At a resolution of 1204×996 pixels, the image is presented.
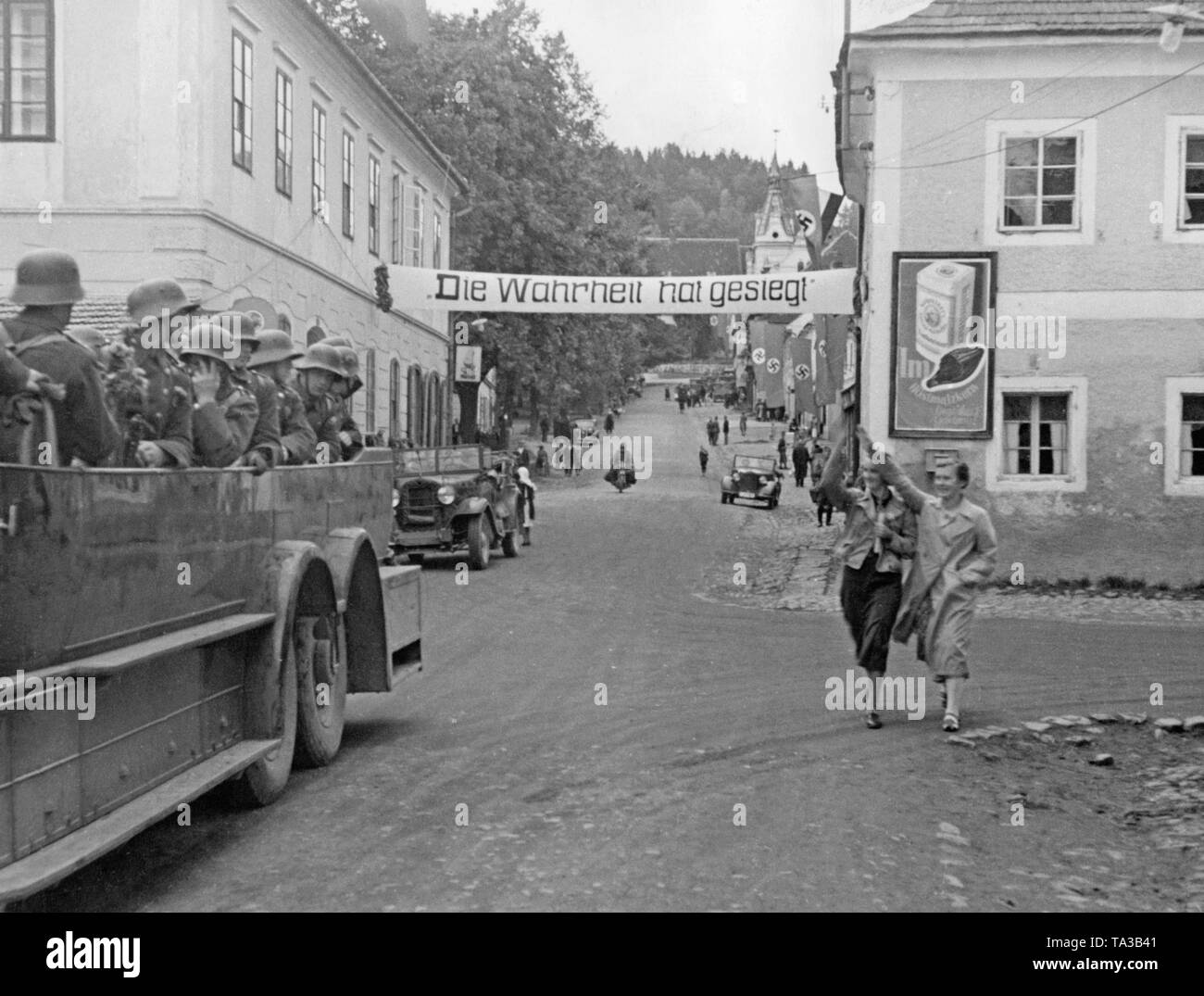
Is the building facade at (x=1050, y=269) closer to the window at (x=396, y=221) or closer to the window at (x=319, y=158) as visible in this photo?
the window at (x=319, y=158)

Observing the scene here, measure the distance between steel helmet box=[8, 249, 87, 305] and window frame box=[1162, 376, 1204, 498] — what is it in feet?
56.1

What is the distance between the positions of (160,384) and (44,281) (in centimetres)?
104

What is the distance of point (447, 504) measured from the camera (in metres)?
22.8

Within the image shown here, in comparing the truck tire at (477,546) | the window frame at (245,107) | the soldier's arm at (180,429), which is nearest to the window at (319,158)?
the window frame at (245,107)

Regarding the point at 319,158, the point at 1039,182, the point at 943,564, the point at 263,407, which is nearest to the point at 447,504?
the point at 319,158

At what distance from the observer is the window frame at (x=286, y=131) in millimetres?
24359

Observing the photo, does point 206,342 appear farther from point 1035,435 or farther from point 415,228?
point 415,228

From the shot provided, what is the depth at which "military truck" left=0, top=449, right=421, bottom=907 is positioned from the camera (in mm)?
4641

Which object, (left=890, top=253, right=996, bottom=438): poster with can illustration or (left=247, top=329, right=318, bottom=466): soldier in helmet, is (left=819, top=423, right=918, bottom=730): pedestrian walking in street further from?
(left=890, top=253, right=996, bottom=438): poster with can illustration

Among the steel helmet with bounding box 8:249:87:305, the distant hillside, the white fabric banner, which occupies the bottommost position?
the steel helmet with bounding box 8:249:87:305

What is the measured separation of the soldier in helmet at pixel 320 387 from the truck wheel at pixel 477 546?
498 inches

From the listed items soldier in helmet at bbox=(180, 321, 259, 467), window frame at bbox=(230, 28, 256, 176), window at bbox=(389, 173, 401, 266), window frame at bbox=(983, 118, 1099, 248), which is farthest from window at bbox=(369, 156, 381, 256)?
soldier in helmet at bbox=(180, 321, 259, 467)

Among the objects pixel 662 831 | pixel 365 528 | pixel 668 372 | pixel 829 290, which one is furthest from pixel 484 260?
pixel 668 372

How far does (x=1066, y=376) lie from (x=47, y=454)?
1691 cm
